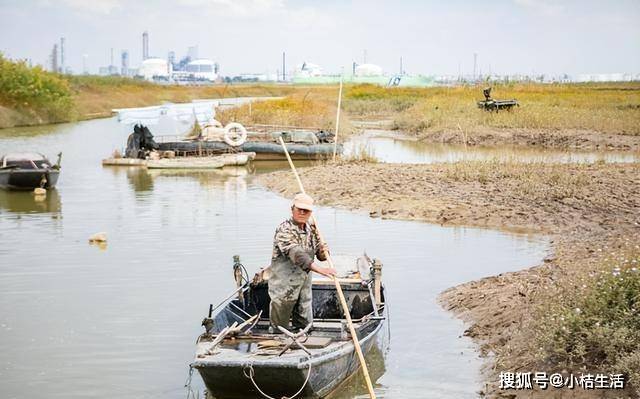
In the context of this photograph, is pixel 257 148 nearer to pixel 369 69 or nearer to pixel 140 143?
pixel 140 143

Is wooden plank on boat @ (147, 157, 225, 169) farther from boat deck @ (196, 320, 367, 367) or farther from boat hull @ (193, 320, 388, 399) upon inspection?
boat hull @ (193, 320, 388, 399)

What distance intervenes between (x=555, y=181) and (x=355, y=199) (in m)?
4.61

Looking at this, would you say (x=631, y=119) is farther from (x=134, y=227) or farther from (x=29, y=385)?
(x=29, y=385)

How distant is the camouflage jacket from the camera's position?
27.7 ft

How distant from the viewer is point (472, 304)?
11.6 metres

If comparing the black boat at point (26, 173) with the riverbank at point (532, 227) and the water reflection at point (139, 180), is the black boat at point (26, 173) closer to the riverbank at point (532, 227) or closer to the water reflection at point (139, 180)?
the water reflection at point (139, 180)

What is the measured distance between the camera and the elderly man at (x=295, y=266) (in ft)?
27.8

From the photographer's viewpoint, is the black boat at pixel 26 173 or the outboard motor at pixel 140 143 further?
the outboard motor at pixel 140 143

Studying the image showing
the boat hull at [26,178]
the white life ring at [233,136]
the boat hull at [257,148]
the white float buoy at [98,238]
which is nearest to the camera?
the white float buoy at [98,238]

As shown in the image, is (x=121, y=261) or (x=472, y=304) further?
(x=121, y=261)

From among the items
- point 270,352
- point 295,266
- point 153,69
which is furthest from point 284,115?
point 153,69

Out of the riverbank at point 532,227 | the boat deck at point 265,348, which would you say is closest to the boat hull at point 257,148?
the riverbank at point 532,227

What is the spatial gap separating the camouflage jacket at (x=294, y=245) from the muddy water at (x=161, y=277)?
1.47 m

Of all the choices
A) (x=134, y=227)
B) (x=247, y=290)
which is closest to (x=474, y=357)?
(x=247, y=290)
